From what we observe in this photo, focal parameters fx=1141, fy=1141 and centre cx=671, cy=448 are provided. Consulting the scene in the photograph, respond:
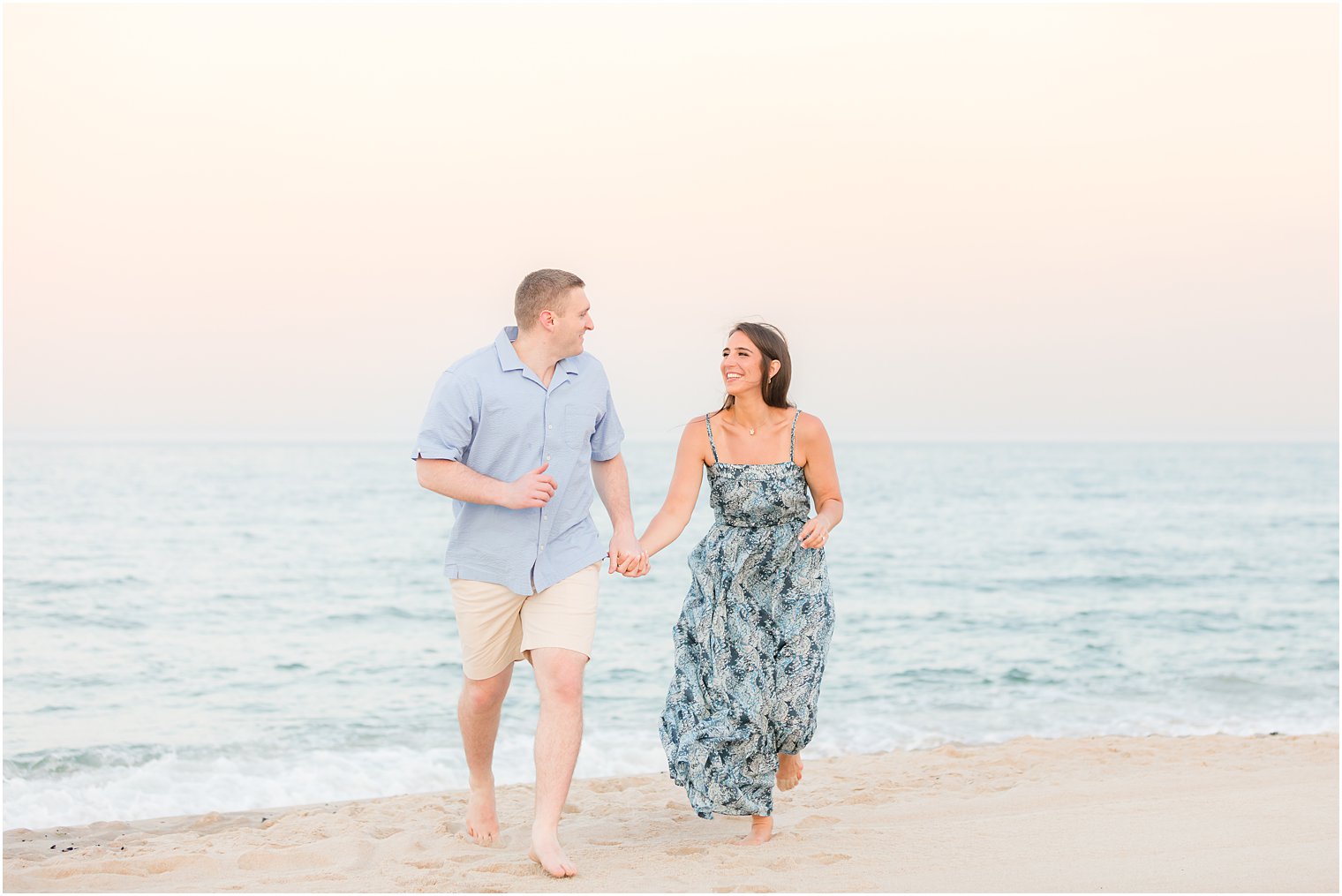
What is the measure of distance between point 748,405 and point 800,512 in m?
0.51

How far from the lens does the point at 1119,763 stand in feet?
22.9

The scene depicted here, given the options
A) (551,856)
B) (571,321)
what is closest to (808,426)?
(571,321)

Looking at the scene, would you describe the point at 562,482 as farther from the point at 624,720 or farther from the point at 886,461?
the point at 886,461

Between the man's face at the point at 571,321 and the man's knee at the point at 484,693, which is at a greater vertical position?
the man's face at the point at 571,321

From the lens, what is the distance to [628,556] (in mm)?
4418

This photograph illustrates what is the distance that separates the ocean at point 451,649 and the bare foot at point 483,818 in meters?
2.90

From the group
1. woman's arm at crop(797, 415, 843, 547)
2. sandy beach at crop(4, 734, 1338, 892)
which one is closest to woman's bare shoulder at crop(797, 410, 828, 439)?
woman's arm at crop(797, 415, 843, 547)

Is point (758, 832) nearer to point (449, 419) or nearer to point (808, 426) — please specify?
point (808, 426)

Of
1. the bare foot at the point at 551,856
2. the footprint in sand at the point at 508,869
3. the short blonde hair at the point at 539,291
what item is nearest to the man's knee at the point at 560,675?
the bare foot at the point at 551,856

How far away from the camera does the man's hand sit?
4.40m

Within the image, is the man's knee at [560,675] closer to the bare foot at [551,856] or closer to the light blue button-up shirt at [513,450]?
the light blue button-up shirt at [513,450]

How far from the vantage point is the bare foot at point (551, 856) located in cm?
413

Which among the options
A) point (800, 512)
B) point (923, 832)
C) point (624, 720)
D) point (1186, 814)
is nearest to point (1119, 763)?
point (1186, 814)

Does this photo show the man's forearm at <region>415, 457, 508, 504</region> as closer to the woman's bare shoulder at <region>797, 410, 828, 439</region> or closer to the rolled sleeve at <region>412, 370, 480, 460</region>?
the rolled sleeve at <region>412, 370, 480, 460</region>
